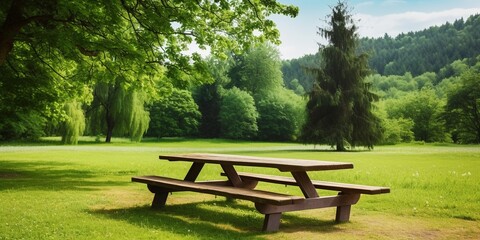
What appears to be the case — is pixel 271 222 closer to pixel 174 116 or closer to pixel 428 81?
pixel 174 116

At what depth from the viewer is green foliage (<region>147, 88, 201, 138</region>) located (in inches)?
3048

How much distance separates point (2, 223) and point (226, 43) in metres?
11.8

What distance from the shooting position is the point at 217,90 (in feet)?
277

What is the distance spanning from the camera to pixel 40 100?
18.0 meters

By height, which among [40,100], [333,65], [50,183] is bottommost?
[50,183]

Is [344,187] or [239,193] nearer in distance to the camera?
[239,193]

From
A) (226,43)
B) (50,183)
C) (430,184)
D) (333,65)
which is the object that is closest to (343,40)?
(333,65)

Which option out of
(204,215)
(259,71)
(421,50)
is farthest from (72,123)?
(421,50)

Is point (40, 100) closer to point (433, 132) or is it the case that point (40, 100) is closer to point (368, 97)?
point (368, 97)

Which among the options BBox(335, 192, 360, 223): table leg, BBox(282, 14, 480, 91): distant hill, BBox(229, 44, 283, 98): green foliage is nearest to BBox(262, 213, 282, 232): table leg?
BBox(335, 192, 360, 223): table leg

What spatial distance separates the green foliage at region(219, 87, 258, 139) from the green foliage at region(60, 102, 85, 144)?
36.7 m

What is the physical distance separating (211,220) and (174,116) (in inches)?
2801

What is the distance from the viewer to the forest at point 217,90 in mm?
16562

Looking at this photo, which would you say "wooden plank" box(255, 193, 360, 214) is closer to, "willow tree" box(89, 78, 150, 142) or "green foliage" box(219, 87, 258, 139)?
"willow tree" box(89, 78, 150, 142)
